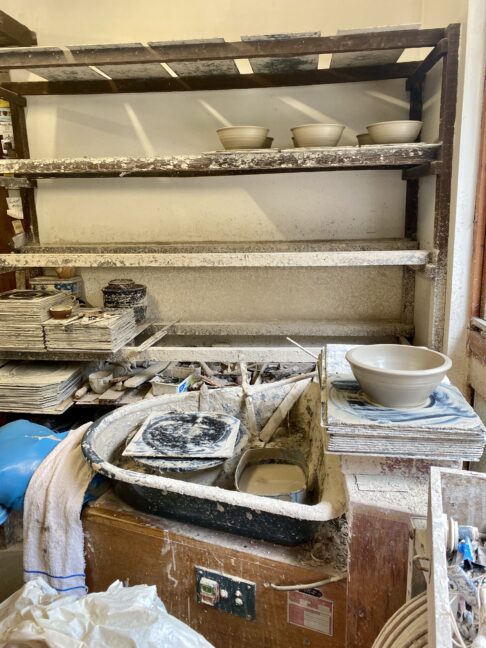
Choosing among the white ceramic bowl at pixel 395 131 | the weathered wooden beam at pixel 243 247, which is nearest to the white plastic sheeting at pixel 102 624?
the weathered wooden beam at pixel 243 247

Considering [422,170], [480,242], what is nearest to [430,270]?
[480,242]

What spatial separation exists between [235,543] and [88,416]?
6.23 ft

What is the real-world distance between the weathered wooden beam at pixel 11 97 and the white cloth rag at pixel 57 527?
7.69 ft

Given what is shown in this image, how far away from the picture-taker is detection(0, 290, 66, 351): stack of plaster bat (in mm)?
2461

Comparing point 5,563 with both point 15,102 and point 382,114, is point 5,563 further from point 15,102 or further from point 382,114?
point 382,114

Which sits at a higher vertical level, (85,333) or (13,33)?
(13,33)

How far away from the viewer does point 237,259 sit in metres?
2.41

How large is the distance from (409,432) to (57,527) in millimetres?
1082

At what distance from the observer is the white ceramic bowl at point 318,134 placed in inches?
90.9

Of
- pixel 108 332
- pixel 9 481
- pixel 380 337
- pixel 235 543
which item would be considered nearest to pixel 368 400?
pixel 235 543

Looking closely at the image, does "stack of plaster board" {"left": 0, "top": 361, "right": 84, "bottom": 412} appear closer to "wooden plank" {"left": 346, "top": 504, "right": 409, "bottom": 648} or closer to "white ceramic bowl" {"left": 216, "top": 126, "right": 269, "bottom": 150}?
"white ceramic bowl" {"left": 216, "top": 126, "right": 269, "bottom": 150}

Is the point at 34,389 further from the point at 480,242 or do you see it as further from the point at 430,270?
the point at 480,242

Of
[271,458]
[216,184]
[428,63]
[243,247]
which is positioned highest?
[428,63]

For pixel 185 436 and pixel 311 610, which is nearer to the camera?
pixel 311 610
